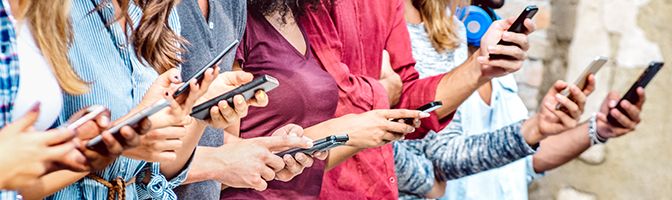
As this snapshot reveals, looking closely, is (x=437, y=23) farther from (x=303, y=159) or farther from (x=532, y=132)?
(x=303, y=159)

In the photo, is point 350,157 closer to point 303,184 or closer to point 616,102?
point 303,184

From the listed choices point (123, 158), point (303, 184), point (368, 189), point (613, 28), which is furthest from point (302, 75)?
point (613, 28)

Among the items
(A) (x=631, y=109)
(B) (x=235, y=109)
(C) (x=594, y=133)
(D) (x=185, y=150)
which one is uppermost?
(B) (x=235, y=109)

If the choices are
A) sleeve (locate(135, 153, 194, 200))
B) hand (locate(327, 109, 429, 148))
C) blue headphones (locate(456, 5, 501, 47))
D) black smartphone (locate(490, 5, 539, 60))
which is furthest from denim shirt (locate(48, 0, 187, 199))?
blue headphones (locate(456, 5, 501, 47))

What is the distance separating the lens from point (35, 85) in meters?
1.36

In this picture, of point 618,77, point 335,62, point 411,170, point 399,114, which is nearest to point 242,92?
point 399,114

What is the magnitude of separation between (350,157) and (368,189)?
0.31ft

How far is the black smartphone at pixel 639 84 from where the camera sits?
2.55 meters

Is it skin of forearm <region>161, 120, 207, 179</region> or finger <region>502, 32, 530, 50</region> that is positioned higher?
skin of forearm <region>161, 120, 207, 179</region>

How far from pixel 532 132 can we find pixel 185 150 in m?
1.18

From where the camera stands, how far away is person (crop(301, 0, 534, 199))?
219 cm

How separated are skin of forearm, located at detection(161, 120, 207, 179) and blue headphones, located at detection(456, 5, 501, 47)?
1267 millimetres

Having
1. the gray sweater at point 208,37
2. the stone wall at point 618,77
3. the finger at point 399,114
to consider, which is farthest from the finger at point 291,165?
the stone wall at point 618,77

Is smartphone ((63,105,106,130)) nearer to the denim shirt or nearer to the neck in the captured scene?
the denim shirt
